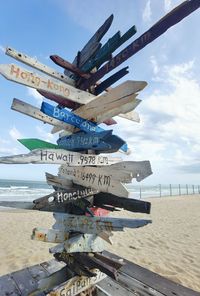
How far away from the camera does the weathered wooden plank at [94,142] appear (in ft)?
7.22

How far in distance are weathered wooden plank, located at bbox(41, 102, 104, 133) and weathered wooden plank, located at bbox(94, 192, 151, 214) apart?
70 centimetres

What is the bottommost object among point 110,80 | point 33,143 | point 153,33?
point 33,143


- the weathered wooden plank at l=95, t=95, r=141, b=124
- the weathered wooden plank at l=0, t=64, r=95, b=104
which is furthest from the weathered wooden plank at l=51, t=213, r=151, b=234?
the weathered wooden plank at l=0, t=64, r=95, b=104

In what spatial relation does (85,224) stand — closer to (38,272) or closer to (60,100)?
(60,100)

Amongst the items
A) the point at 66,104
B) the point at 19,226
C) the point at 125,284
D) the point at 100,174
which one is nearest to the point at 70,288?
the point at 125,284

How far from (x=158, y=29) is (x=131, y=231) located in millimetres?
9062

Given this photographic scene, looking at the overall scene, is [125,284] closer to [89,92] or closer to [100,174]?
[100,174]

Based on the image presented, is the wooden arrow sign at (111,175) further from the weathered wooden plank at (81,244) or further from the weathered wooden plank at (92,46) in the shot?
the weathered wooden plank at (92,46)

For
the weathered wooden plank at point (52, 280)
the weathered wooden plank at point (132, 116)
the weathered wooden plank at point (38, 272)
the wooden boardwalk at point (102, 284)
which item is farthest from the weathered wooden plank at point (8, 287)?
the weathered wooden plank at point (132, 116)

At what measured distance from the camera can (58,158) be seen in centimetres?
217

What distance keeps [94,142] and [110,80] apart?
0.82 meters

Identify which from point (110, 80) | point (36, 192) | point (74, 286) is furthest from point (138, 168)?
point (36, 192)

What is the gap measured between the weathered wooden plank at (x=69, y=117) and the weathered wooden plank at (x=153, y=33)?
0.51m

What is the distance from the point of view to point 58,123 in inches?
99.0
